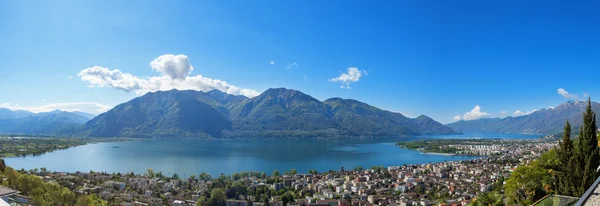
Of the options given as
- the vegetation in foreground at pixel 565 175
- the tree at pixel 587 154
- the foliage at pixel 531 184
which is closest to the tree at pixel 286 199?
the vegetation in foreground at pixel 565 175

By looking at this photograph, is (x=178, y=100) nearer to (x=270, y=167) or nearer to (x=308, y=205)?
(x=270, y=167)

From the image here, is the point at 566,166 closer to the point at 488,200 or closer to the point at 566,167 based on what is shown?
the point at 566,167

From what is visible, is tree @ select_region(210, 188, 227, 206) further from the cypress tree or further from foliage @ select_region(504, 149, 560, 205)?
the cypress tree

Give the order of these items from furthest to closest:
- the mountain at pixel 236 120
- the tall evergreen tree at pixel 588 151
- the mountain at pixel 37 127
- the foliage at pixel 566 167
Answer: the mountain at pixel 37 127 < the mountain at pixel 236 120 < the foliage at pixel 566 167 < the tall evergreen tree at pixel 588 151

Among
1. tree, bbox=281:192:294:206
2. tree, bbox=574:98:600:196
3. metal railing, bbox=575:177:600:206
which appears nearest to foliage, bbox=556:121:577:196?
tree, bbox=574:98:600:196

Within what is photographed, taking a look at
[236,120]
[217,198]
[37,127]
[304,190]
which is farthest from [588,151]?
[37,127]

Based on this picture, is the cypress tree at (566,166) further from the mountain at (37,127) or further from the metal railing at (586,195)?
the mountain at (37,127)
